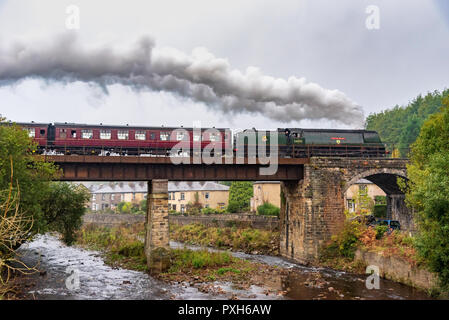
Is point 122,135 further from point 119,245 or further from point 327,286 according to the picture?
point 327,286

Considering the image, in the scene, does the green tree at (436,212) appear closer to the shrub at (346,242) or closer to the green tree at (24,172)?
the shrub at (346,242)

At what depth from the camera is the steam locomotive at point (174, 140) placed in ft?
109

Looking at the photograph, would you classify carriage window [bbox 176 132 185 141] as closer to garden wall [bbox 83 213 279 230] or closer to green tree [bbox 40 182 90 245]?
green tree [bbox 40 182 90 245]

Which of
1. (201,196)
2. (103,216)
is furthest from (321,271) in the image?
(103,216)

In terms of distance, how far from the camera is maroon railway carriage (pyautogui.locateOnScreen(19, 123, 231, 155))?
33.3 meters

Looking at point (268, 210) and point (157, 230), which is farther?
point (268, 210)

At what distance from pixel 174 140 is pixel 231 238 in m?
13.6

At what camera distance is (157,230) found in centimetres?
2644

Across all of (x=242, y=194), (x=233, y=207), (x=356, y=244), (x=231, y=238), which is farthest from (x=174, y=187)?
(x=356, y=244)

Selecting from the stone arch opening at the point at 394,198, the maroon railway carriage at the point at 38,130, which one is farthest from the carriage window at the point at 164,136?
the stone arch opening at the point at 394,198

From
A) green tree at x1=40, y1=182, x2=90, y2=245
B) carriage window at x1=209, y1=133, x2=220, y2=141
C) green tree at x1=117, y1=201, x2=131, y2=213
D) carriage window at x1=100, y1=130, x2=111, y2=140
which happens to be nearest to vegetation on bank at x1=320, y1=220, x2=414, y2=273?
carriage window at x1=209, y1=133, x2=220, y2=141

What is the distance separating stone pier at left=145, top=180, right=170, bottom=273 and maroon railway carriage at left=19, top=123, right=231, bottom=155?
663 centimetres

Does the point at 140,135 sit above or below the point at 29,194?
above
